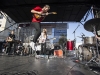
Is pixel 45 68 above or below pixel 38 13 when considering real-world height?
below

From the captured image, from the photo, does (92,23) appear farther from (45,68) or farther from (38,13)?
(38,13)

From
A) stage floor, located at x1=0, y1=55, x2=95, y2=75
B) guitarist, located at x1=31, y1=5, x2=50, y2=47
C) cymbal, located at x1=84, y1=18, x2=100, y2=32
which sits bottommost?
stage floor, located at x1=0, y1=55, x2=95, y2=75

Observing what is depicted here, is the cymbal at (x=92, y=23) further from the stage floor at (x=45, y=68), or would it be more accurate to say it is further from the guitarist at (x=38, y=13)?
the guitarist at (x=38, y=13)

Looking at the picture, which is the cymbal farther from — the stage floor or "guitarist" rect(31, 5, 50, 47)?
"guitarist" rect(31, 5, 50, 47)

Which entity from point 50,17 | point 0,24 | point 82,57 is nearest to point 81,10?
point 50,17

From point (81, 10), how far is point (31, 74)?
6450 mm

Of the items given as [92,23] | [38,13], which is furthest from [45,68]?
[38,13]

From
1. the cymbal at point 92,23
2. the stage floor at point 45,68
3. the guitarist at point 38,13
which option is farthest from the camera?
the guitarist at point 38,13

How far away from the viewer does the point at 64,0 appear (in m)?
6.21

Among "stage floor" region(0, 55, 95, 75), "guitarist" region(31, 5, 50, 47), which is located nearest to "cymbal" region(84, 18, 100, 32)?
"stage floor" region(0, 55, 95, 75)

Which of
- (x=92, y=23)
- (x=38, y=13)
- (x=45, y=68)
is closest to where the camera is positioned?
(x=45, y=68)

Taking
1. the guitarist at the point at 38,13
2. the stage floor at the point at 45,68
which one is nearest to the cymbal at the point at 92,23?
the stage floor at the point at 45,68

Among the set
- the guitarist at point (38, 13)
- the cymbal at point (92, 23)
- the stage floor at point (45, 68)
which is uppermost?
the guitarist at point (38, 13)

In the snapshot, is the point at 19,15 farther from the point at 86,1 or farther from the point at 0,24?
the point at 0,24
